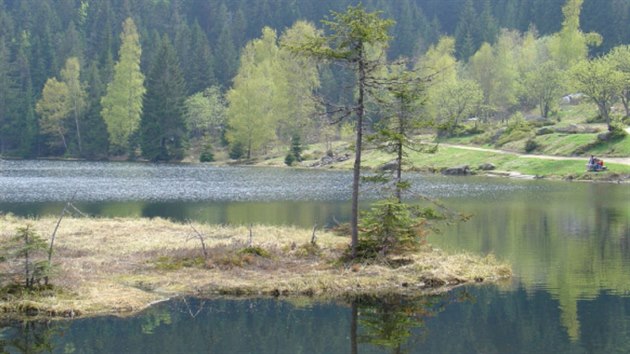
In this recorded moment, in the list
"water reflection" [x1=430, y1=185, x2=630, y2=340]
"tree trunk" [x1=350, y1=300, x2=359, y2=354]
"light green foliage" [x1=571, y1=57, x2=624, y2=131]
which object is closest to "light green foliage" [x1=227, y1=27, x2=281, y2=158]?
"light green foliage" [x1=571, y1=57, x2=624, y2=131]

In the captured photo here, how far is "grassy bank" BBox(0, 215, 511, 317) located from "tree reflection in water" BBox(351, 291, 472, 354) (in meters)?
1.12

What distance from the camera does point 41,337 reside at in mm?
21297

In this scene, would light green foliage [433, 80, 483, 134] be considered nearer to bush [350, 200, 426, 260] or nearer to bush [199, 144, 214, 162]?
bush [199, 144, 214, 162]

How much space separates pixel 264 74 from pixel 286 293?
98277mm

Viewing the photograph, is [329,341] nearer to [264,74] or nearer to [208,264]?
[208,264]

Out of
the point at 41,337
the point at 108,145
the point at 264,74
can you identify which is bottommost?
the point at 41,337

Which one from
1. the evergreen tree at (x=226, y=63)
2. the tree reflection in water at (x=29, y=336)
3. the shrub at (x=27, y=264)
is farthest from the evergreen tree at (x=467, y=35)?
the tree reflection in water at (x=29, y=336)

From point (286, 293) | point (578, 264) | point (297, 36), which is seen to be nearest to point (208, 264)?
point (286, 293)

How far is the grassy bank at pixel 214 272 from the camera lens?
24.6m

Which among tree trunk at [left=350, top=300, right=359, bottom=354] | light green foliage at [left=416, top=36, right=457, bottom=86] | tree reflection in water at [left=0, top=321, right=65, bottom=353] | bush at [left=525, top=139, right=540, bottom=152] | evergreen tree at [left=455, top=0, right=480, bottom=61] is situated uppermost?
evergreen tree at [left=455, top=0, right=480, bottom=61]

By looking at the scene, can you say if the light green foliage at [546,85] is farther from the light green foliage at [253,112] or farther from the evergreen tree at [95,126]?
the evergreen tree at [95,126]

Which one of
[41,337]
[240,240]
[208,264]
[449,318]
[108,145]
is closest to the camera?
[41,337]

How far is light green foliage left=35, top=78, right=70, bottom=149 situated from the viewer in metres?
125

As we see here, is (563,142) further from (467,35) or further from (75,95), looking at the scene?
(467,35)
